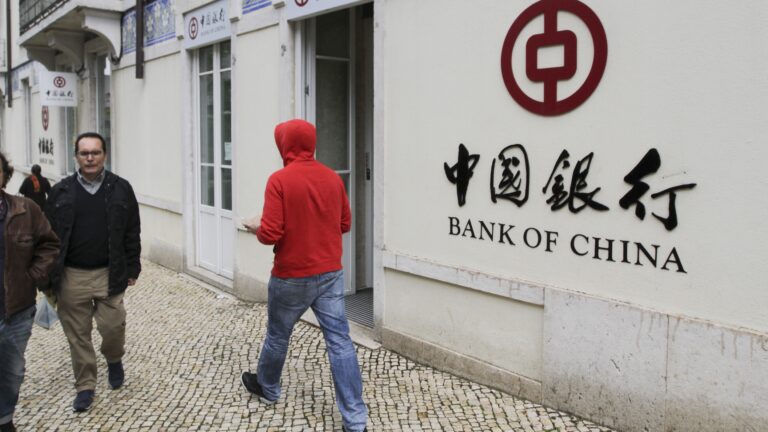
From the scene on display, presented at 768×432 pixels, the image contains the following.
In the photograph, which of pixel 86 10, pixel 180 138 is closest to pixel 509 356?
pixel 180 138

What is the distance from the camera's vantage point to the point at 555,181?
4.25 meters

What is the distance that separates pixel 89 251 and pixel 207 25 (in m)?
4.53

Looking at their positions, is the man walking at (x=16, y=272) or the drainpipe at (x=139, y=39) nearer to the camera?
the man walking at (x=16, y=272)

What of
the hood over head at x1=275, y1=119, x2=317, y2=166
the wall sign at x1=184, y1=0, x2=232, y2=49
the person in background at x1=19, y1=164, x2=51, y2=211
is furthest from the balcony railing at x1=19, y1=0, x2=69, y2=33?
the hood over head at x1=275, y1=119, x2=317, y2=166

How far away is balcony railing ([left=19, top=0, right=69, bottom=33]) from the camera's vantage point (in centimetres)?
1218

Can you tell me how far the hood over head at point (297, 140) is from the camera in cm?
402

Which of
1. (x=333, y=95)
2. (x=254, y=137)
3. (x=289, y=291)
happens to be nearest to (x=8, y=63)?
(x=254, y=137)

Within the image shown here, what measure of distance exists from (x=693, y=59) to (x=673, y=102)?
23 centimetres

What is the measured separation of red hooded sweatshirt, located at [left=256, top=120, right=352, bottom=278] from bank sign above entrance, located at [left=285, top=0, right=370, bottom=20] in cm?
219

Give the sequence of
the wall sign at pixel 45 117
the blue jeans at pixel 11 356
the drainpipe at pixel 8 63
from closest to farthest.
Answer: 1. the blue jeans at pixel 11 356
2. the wall sign at pixel 45 117
3. the drainpipe at pixel 8 63

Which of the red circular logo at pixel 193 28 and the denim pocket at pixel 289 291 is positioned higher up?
the red circular logo at pixel 193 28

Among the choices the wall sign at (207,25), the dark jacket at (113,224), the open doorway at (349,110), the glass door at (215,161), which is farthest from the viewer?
the glass door at (215,161)

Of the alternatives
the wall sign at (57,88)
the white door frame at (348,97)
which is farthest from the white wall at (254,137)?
the wall sign at (57,88)

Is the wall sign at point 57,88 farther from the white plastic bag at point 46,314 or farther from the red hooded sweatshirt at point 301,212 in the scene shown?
the red hooded sweatshirt at point 301,212
